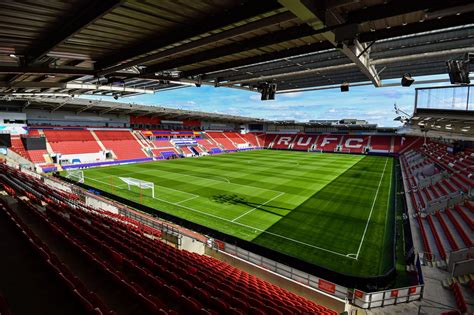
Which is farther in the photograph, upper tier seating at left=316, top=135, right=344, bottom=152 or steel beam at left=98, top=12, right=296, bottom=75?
upper tier seating at left=316, top=135, right=344, bottom=152

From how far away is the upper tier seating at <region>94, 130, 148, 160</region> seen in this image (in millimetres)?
40469

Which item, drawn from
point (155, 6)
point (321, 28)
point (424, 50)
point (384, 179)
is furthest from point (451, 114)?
point (384, 179)

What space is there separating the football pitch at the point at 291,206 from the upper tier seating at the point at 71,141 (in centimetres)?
835

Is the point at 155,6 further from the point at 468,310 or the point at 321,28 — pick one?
the point at 468,310

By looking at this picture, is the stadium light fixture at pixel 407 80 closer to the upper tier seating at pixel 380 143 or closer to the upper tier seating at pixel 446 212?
the upper tier seating at pixel 446 212

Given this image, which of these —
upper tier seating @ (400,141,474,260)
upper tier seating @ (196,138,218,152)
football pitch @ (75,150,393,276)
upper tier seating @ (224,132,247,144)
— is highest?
upper tier seating @ (224,132,247,144)

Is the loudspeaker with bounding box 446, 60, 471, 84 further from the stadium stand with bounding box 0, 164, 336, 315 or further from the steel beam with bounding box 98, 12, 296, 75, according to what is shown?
the stadium stand with bounding box 0, 164, 336, 315

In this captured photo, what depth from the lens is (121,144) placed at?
42594 millimetres

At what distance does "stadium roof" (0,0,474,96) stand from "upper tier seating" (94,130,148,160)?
117ft

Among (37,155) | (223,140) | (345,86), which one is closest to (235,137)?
(223,140)

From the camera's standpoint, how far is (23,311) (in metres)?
4.09

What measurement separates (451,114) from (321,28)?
9004 mm

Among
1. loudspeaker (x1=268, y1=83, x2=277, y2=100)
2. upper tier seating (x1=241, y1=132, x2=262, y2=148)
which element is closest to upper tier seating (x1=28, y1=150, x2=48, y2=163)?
loudspeaker (x1=268, y1=83, x2=277, y2=100)

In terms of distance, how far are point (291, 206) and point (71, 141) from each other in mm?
35535
